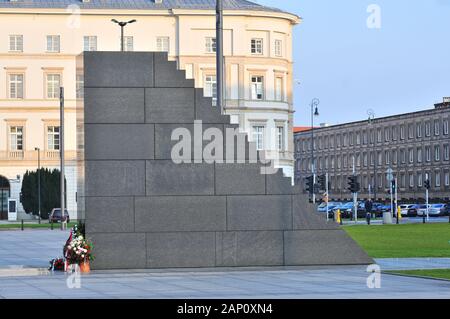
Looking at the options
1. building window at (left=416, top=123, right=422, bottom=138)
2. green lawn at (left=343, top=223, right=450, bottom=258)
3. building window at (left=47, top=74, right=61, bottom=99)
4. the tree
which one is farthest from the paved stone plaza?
building window at (left=416, top=123, right=422, bottom=138)

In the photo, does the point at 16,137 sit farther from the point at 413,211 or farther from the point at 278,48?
the point at 413,211

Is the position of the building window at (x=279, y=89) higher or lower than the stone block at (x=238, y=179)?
higher

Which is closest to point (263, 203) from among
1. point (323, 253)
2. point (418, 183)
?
point (323, 253)

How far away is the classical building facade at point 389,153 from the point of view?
14200cm

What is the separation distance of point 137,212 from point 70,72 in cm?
8983

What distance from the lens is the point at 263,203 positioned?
30.7m

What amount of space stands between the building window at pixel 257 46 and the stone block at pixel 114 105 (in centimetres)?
9395

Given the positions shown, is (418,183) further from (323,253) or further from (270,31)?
(323,253)

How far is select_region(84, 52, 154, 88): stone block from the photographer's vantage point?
30.4 m

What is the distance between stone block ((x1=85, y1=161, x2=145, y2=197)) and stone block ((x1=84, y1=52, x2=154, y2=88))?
6.81 ft

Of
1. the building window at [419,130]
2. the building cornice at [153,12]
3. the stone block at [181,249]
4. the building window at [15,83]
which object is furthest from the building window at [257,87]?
the stone block at [181,249]

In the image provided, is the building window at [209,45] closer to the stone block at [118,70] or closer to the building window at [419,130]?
the building window at [419,130]

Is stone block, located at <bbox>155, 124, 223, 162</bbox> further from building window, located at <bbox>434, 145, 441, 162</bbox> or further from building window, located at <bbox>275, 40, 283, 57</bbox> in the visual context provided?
building window, located at <bbox>434, 145, 441, 162</bbox>

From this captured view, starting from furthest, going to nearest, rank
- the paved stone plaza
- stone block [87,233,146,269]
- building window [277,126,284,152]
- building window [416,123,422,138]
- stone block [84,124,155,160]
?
building window [416,123,422,138] < building window [277,126,284,152] < stone block [84,124,155,160] < stone block [87,233,146,269] < the paved stone plaza
